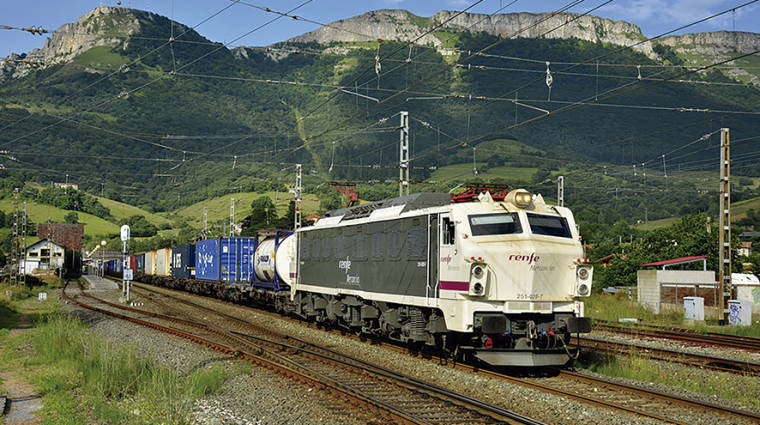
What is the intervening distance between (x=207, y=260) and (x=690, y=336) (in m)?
28.2

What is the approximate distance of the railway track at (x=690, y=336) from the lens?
1948 centimetres

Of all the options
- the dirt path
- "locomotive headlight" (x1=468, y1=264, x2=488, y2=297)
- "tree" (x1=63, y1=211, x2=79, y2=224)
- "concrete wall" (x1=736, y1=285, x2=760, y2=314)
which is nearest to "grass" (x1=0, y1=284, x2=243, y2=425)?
the dirt path

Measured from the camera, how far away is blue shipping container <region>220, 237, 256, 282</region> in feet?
113

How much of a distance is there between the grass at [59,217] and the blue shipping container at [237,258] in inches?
3835

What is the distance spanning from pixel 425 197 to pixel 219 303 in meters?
23.6

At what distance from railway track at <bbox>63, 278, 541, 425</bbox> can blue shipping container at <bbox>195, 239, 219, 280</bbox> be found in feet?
58.2

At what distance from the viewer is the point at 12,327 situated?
24656 mm

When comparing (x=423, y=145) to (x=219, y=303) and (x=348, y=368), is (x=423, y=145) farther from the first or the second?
(x=348, y=368)

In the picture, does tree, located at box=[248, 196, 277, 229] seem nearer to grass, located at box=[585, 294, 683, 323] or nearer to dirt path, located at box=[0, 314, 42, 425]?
grass, located at box=[585, 294, 683, 323]

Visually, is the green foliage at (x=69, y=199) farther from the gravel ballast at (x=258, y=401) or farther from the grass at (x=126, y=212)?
the gravel ballast at (x=258, y=401)

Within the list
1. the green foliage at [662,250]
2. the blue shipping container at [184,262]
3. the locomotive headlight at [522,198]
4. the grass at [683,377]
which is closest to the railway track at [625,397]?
the grass at [683,377]

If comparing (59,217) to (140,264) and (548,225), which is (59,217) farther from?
(548,225)

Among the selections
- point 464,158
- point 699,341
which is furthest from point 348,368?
point 464,158

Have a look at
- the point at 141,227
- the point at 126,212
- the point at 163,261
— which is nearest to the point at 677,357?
the point at 163,261
